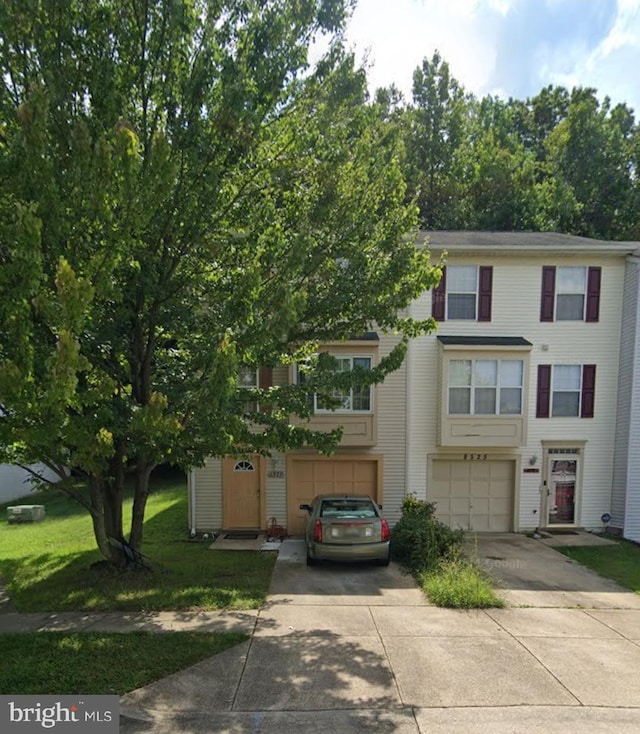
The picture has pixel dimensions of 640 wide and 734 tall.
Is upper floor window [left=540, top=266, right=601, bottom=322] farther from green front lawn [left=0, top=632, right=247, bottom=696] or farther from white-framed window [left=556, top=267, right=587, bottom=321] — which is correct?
green front lawn [left=0, top=632, right=247, bottom=696]

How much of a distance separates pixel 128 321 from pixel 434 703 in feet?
21.0

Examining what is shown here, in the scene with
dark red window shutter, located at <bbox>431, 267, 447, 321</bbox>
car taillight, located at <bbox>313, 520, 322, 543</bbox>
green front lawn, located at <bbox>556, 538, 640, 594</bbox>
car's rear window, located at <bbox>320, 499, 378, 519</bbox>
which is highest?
dark red window shutter, located at <bbox>431, 267, 447, 321</bbox>

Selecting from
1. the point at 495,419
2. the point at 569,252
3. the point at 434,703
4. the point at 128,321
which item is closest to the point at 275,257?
the point at 128,321

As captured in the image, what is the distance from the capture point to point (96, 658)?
17.7 feet

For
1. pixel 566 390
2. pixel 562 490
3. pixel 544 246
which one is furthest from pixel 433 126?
pixel 562 490

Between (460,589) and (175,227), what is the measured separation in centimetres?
730

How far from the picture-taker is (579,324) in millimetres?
13703

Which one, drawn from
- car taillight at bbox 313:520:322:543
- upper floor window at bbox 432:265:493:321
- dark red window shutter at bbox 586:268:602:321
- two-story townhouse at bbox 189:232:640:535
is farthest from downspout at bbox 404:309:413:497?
dark red window shutter at bbox 586:268:602:321

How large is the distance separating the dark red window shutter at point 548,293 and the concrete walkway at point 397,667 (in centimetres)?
773

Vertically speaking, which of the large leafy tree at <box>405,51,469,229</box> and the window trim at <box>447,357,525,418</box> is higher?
the large leafy tree at <box>405,51,469,229</box>

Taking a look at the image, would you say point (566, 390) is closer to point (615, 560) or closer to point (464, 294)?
point (464, 294)

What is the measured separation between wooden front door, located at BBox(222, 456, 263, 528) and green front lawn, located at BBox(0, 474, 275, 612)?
4.08ft

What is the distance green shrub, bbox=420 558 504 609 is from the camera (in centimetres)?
751

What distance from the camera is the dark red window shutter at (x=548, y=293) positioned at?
13.6 m
